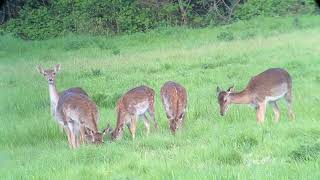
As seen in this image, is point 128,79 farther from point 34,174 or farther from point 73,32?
point 73,32

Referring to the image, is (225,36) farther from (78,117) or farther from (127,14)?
(78,117)

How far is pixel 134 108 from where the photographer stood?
1155 cm

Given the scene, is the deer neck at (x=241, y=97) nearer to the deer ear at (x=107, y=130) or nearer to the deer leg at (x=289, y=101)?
the deer leg at (x=289, y=101)

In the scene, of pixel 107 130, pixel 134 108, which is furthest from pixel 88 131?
pixel 134 108

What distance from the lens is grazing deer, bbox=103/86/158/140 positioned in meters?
11.2

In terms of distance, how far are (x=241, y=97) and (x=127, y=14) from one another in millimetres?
18492

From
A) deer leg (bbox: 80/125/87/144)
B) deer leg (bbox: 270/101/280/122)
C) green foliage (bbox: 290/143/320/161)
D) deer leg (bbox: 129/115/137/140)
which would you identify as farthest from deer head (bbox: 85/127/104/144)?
green foliage (bbox: 290/143/320/161)

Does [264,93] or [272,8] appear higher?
[272,8]

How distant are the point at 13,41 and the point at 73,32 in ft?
10.9

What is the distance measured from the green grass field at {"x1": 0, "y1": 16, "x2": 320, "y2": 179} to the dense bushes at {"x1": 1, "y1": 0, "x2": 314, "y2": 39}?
3.56 meters

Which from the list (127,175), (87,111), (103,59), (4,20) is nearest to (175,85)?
(87,111)

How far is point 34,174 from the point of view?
27.6 ft

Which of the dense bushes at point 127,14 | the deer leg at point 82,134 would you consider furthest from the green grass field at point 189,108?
the dense bushes at point 127,14

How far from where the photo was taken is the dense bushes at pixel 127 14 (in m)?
29.3
